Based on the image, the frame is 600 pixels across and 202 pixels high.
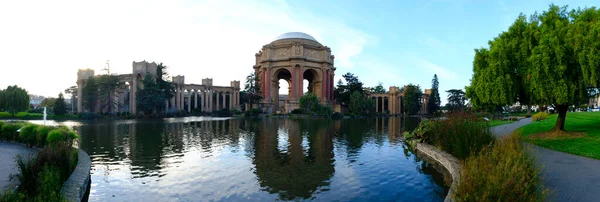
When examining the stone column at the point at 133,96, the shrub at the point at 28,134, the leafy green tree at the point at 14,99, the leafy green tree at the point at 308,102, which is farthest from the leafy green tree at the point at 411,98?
the shrub at the point at 28,134

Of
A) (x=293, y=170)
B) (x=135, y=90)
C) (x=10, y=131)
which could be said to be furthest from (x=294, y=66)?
(x=293, y=170)

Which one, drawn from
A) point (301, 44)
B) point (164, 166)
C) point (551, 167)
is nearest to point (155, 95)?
point (301, 44)

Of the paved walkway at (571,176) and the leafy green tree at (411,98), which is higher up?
the leafy green tree at (411,98)

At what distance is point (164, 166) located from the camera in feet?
34.5

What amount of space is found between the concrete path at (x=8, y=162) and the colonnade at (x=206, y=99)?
5435 centimetres

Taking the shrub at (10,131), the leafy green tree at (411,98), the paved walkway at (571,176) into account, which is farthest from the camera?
the leafy green tree at (411,98)

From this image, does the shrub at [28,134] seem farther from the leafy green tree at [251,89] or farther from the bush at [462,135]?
the leafy green tree at [251,89]

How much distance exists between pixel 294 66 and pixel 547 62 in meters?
64.1

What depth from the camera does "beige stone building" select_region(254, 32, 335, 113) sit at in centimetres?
7600

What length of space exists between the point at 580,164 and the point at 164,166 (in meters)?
12.8

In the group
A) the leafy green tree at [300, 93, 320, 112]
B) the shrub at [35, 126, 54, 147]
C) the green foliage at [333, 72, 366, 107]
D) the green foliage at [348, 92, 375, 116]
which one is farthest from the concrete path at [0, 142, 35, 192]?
the green foliage at [333, 72, 366, 107]

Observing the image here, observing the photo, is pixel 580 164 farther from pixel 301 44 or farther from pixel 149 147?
pixel 301 44

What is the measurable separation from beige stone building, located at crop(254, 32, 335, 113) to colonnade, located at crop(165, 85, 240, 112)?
850 centimetres

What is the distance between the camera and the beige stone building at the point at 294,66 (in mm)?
76000
